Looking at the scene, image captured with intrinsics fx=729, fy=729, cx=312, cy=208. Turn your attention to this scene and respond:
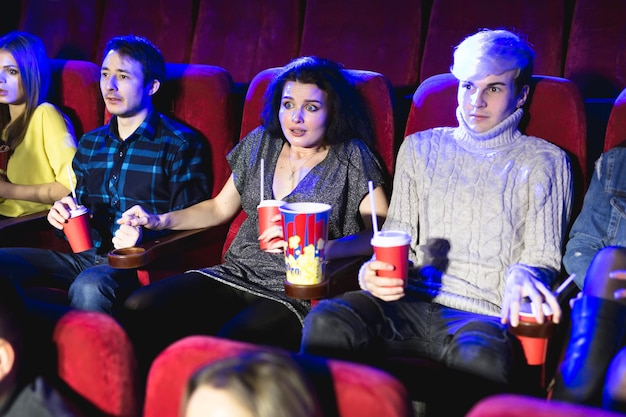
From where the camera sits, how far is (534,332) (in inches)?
42.9

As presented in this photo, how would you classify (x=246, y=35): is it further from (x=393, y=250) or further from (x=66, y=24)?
(x=393, y=250)

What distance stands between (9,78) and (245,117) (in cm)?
67

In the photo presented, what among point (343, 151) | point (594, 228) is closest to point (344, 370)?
point (594, 228)

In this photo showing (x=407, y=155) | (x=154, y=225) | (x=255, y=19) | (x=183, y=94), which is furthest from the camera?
(x=255, y=19)

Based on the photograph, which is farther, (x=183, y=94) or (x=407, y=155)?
(x=183, y=94)

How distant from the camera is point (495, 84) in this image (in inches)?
54.8

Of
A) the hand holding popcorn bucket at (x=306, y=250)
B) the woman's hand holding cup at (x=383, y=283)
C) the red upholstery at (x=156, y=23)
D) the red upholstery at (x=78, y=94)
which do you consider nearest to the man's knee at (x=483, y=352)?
the woman's hand holding cup at (x=383, y=283)

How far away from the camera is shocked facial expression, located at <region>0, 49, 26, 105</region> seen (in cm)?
193

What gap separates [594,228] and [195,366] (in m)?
0.83

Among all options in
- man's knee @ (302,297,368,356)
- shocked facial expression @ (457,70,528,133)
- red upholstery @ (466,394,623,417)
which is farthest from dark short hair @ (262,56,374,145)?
red upholstery @ (466,394,623,417)

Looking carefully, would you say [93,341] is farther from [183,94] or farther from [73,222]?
[183,94]

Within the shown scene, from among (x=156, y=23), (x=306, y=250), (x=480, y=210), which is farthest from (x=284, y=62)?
(x=306, y=250)

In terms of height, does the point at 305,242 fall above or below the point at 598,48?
below

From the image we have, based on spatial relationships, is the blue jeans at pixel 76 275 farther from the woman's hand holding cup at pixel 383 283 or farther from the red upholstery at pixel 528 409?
the red upholstery at pixel 528 409
